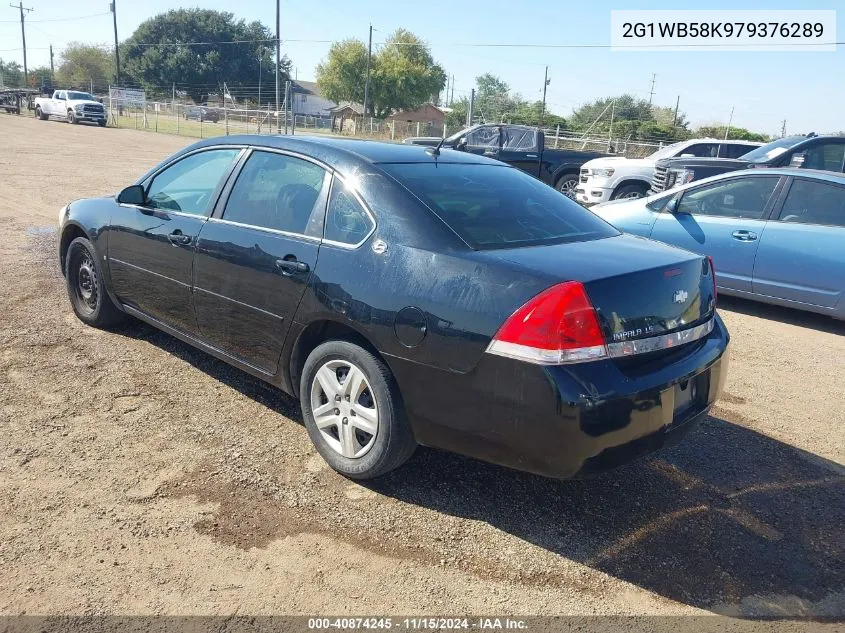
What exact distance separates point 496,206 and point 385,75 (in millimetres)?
75427

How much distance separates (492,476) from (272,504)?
3.60ft

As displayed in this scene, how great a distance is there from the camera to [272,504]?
3.09m

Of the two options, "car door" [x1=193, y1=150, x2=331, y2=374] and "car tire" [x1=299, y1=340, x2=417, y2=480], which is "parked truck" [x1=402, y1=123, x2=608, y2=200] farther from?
"car tire" [x1=299, y1=340, x2=417, y2=480]

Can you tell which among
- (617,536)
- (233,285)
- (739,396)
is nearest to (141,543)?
(233,285)

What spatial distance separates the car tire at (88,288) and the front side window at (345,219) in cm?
243

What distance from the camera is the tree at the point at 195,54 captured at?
78.9 meters

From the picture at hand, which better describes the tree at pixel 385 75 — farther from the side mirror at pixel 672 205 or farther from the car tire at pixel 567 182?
the side mirror at pixel 672 205

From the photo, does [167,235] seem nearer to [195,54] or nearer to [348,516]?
[348,516]

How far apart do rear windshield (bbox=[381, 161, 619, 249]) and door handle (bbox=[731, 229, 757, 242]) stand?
349cm

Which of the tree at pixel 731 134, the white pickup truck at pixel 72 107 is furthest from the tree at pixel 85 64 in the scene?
the tree at pixel 731 134

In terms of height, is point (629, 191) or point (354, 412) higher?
point (629, 191)

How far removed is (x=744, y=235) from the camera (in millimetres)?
6746

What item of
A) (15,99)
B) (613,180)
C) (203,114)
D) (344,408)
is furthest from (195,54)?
(344,408)

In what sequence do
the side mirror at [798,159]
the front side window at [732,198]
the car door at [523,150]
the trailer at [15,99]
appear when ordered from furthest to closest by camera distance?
1. the trailer at [15,99]
2. the car door at [523,150]
3. the side mirror at [798,159]
4. the front side window at [732,198]
